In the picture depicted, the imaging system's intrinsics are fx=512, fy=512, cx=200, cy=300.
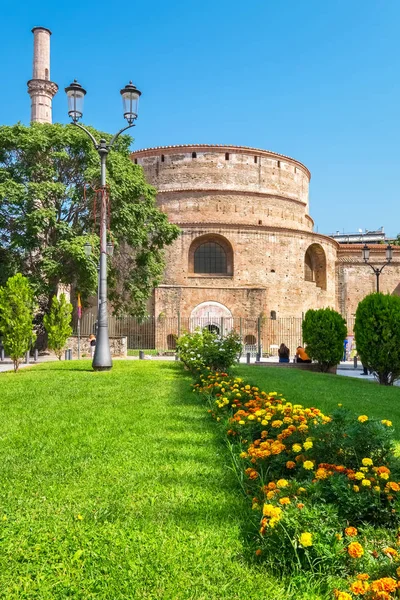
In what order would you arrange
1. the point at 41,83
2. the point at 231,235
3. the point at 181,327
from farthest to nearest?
1. the point at 41,83
2. the point at 231,235
3. the point at 181,327

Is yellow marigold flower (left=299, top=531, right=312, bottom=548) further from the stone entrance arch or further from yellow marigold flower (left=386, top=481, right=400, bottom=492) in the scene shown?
the stone entrance arch

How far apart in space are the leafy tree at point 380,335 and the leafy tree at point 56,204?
10222mm

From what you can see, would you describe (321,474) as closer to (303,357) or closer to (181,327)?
(303,357)

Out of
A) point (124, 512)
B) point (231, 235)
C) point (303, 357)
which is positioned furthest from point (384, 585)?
point (231, 235)

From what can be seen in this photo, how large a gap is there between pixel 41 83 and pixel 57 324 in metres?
20.7

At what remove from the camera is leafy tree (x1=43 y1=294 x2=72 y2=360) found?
16.3m

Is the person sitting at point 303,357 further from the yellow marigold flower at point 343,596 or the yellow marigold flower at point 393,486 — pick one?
the yellow marigold flower at point 343,596

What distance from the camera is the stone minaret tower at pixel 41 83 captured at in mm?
31125

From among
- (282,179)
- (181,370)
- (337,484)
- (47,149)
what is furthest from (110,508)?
(282,179)

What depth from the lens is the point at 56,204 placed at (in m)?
20.8

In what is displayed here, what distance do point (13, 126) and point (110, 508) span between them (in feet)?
66.1

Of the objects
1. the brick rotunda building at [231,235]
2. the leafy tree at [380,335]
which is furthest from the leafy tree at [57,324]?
the brick rotunda building at [231,235]

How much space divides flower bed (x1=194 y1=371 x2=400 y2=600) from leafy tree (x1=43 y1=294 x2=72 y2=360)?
1310 centimetres

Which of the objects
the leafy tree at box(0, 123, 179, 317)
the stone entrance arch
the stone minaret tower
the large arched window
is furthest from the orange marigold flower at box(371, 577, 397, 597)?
the stone minaret tower
